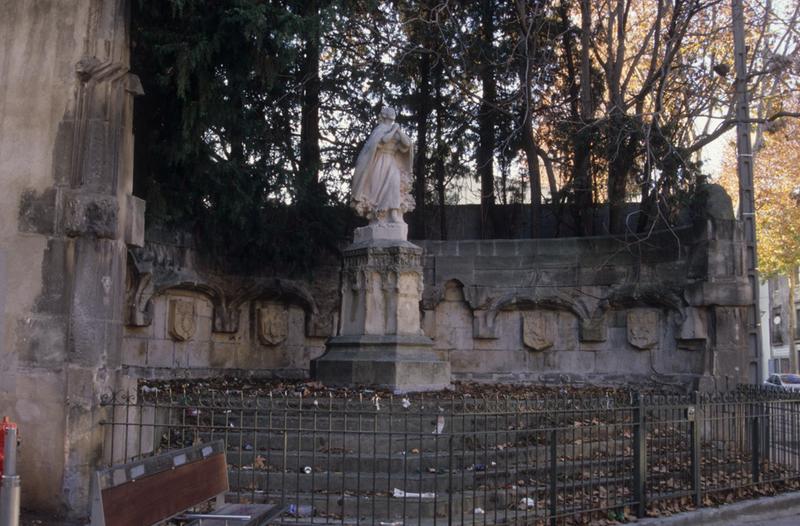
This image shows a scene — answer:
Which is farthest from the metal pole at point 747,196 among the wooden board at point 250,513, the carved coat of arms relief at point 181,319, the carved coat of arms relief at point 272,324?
the carved coat of arms relief at point 181,319

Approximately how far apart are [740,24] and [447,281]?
21.8 ft

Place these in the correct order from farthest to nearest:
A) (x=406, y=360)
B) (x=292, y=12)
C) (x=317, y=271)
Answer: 1. (x=317, y=271)
2. (x=406, y=360)
3. (x=292, y=12)

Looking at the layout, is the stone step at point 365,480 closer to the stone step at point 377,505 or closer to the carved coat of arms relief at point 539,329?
the stone step at point 377,505

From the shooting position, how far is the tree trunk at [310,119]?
563 inches

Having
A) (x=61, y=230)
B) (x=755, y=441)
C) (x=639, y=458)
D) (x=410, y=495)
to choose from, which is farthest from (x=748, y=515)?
(x=61, y=230)

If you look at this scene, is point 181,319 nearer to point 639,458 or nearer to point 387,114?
point 387,114

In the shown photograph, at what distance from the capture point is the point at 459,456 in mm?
8453

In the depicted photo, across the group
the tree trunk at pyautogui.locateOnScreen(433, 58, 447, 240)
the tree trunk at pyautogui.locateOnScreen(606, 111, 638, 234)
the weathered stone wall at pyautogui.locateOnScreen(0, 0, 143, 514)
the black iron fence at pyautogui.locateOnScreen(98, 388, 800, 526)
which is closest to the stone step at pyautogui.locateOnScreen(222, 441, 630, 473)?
the black iron fence at pyautogui.locateOnScreen(98, 388, 800, 526)

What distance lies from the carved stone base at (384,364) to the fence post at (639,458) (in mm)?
3530

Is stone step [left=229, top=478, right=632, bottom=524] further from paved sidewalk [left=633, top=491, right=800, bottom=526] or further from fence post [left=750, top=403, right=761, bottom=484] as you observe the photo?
fence post [left=750, top=403, right=761, bottom=484]

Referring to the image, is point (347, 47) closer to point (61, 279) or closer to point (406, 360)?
point (406, 360)

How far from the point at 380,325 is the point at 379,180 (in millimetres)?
2209

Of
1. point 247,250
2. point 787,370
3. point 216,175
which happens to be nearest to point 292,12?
point 216,175

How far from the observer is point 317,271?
15086 mm
